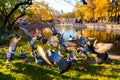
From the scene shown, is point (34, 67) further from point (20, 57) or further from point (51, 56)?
point (51, 56)

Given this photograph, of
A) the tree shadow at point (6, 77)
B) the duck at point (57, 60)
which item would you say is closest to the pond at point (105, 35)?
the tree shadow at point (6, 77)

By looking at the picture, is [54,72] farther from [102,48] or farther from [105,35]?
[105,35]

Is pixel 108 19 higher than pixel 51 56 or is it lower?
lower

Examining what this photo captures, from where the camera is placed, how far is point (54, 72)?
13.7m

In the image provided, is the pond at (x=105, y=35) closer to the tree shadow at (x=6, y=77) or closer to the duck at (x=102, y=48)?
the duck at (x=102, y=48)

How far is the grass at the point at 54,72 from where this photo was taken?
12.9m

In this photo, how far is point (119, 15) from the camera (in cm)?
10012

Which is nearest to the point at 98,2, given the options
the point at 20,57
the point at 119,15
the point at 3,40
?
the point at 119,15

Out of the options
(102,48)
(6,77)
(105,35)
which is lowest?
(105,35)

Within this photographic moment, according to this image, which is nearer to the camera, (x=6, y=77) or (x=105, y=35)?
(x=6, y=77)

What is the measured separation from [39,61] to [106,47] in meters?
3.12

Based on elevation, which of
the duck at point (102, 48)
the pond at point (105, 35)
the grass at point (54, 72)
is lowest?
the pond at point (105, 35)

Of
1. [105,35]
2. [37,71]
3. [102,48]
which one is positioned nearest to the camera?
[102,48]

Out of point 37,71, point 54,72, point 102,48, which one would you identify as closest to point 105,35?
point 37,71
